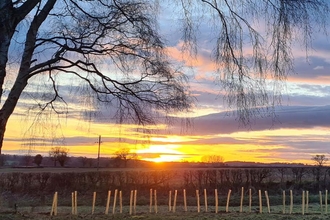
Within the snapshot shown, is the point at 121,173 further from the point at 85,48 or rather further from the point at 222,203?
the point at 85,48

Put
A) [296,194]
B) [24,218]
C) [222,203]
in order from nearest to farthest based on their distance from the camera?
1. [24,218]
2. [222,203]
3. [296,194]

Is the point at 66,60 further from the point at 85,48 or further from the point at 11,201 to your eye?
the point at 11,201

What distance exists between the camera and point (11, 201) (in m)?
28.7

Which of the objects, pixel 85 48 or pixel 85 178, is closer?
pixel 85 48

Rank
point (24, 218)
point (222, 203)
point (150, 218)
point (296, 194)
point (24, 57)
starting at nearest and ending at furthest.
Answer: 1. point (24, 57)
2. point (24, 218)
3. point (150, 218)
4. point (222, 203)
5. point (296, 194)

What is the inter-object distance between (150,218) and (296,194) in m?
17.8

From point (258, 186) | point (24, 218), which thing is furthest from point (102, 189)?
point (24, 218)

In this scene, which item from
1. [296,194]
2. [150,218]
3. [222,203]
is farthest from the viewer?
[296,194]

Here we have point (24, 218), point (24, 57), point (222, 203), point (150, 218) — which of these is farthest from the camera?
point (222, 203)

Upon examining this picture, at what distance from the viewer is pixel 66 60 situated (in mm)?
9805

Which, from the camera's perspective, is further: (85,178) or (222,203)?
(85,178)

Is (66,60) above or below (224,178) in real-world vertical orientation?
above

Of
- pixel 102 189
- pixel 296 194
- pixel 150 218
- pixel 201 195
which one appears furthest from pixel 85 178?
pixel 150 218

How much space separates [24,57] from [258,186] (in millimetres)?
25799
